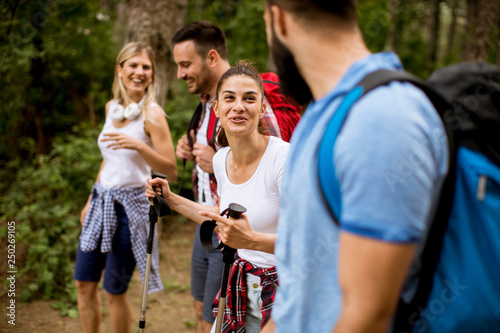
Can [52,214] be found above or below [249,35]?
below

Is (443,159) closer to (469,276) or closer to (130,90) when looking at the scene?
Result: (469,276)

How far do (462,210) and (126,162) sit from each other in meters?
2.64

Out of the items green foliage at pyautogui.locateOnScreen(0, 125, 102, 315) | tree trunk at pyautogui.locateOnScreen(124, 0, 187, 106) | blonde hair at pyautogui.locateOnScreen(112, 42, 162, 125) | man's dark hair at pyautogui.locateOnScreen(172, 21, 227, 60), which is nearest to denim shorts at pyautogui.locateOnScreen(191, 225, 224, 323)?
blonde hair at pyautogui.locateOnScreen(112, 42, 162, 125)

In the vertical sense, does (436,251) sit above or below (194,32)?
below

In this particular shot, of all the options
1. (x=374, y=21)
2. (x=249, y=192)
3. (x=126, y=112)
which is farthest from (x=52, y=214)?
(x=374, y=21)

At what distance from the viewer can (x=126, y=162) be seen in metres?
3.15

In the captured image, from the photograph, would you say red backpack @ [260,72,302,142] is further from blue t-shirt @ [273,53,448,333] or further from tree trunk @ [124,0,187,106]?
tree trunk @ [124,0,187,106]

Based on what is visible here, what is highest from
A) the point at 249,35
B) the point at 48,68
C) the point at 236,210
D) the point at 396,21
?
the point at 396,21

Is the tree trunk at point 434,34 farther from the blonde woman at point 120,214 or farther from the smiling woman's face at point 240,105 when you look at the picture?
the smiling woman's face at point 240,105

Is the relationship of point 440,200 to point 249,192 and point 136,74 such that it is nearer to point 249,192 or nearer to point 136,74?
point 249,192

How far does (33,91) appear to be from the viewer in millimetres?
6895

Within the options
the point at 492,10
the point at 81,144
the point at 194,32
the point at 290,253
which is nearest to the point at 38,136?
the point at 81,144

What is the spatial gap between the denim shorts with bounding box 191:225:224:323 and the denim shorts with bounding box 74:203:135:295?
515 mm

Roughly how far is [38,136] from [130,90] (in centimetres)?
454
